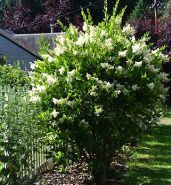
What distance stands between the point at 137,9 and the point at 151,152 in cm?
2600

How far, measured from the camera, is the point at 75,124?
23.7 ft

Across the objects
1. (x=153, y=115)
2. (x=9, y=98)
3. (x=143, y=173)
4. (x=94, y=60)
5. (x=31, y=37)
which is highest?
(x=31, y=37)

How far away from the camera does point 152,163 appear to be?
9.66 metres

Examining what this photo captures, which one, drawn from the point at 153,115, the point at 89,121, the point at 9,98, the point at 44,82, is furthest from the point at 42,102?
the point at 153,115

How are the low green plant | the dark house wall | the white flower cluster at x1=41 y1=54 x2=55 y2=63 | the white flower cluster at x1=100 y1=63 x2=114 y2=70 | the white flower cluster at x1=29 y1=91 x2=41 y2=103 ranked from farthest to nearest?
1. the dark house wall
2. the white flower cluster at x1=41 y1=54 x2=55 y2=63
3. the white flower cluster at x1=100 y1=63 x2=114 y2=70
4. the white flower cluster at x1=29 y1=91 x2=41 y2=103
5. the low green plant

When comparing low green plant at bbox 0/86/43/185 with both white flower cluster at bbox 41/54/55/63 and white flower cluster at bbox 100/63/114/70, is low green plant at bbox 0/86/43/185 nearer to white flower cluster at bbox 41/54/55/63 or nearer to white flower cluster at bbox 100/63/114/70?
white flower cluster at bbox 41/54/55/63

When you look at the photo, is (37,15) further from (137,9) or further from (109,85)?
(109,85)

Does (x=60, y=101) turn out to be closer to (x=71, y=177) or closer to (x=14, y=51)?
(x=71, y=177)

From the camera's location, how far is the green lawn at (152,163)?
828cm

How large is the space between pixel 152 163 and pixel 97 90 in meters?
3.11

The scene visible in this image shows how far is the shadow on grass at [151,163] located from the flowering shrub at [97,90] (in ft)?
3.32

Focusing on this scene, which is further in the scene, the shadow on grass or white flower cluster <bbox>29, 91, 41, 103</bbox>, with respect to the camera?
the shadow on grass

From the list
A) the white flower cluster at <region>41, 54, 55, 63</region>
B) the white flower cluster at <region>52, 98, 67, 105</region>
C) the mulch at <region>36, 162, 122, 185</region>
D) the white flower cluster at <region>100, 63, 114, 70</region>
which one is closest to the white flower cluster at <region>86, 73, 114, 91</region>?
the white flower cluster at <region>100, 63, 114, 70</region>

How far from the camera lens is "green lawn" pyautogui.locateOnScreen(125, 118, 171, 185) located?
8.28m
